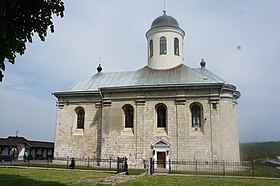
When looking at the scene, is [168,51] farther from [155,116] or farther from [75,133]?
[75,133]

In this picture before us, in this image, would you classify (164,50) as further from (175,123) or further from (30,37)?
(30,37)

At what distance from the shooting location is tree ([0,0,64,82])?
7738 mm

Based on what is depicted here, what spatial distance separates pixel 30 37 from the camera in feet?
27.7

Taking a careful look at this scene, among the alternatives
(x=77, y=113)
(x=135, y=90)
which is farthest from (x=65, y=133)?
(x=135, y=90)

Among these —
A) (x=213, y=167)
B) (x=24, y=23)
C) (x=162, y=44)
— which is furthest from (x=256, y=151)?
(x=24, y=23)

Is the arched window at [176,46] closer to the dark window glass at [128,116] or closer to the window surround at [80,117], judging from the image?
the dark window glass at [128,116]

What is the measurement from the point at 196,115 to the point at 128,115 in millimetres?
6674

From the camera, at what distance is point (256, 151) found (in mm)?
28234

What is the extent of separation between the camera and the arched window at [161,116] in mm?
26186

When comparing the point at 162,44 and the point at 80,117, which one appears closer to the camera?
the point at 80,117

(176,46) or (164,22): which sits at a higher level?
(164,22)

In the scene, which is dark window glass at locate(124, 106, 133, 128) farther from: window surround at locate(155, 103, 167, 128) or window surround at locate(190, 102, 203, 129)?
window surround at locate(190, 102, 203, 129)

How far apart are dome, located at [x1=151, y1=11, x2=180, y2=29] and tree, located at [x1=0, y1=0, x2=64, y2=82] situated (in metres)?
24.3

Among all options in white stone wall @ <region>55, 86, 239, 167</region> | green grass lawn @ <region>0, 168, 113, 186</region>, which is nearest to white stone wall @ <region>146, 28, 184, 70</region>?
white stone wall @ <region>55, 86, 239, 167</region>
